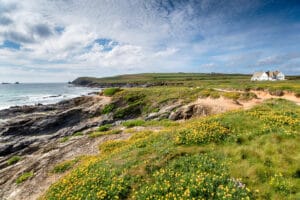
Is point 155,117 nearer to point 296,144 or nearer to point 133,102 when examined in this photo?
point 133,102

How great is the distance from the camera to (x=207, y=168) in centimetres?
814

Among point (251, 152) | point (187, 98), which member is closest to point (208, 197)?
point (251, 152)

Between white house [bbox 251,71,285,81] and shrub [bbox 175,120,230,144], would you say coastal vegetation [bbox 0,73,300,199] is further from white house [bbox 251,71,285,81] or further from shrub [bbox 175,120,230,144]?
white house [bbox 251,71,285,81]

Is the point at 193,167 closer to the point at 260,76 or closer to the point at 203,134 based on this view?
the point at 203,134

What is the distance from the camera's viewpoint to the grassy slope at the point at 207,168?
688cm

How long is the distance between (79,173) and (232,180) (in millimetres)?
7931

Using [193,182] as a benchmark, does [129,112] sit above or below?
below

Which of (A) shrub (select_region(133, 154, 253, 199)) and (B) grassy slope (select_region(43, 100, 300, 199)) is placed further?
(B) grassy slope (select_region(43, 100, 300, 199))

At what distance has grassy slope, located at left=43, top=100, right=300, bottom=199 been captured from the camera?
271 inches

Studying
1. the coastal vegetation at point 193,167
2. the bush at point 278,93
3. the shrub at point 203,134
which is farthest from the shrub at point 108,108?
the bush at point 278,93

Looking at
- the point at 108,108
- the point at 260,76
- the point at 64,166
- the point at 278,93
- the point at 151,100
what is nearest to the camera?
the point at 64,166

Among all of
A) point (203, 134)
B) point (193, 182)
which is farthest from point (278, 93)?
point (193, 182)

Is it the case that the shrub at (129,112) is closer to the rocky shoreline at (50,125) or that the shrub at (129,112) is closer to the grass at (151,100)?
the grass at (151,100)

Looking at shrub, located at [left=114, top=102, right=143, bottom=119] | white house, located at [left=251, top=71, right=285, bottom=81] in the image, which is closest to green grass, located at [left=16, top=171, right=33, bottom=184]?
shrub, located at [left=114, top=102, right=143, bottom=119]
